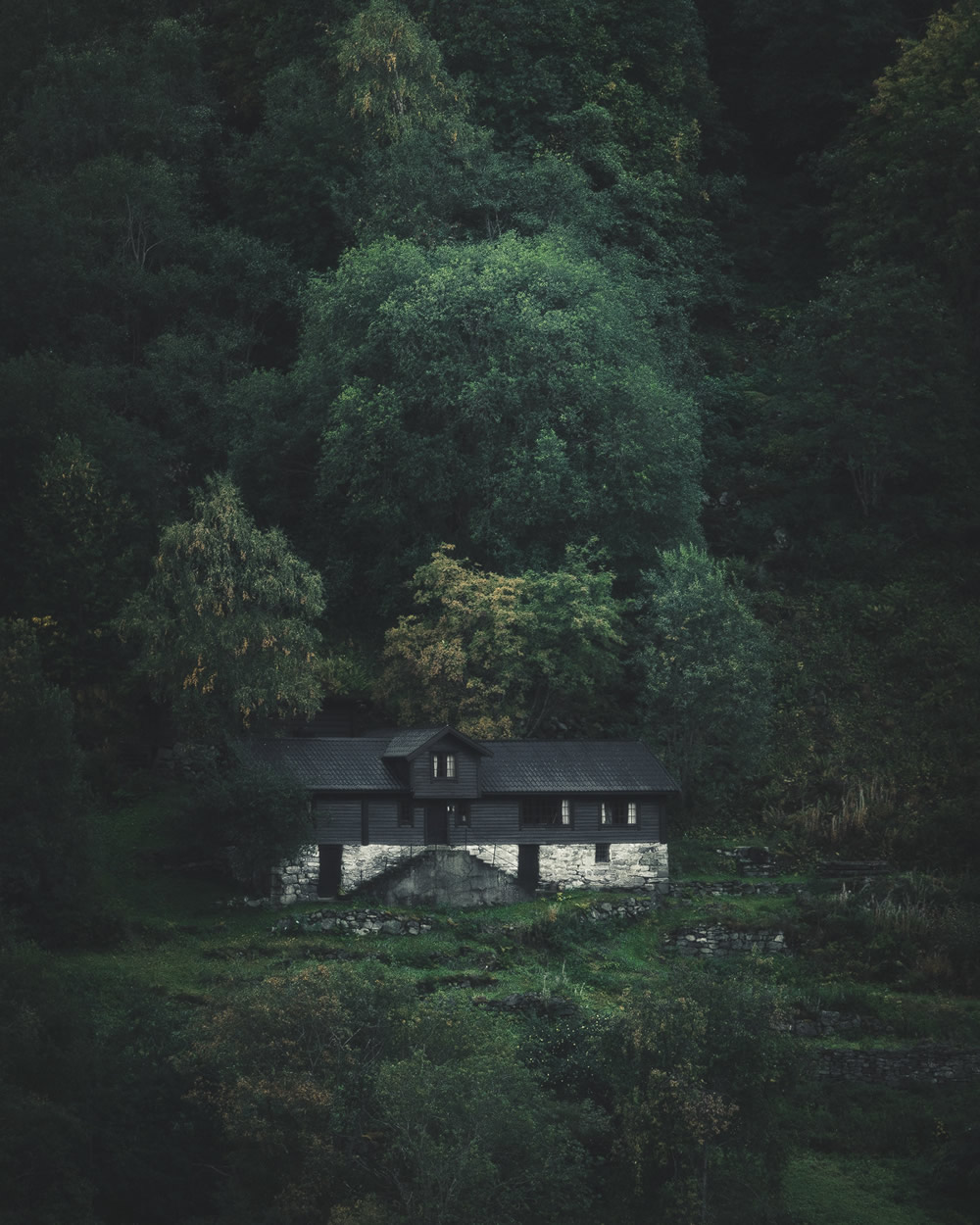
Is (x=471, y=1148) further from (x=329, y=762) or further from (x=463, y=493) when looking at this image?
(x=463, y=493)

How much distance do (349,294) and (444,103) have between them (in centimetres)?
1487

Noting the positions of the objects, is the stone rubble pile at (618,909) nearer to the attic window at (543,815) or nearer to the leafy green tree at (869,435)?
the attic window at (543,815)

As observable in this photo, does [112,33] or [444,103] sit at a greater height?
[112,33]

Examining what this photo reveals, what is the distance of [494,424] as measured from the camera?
77.6 meters

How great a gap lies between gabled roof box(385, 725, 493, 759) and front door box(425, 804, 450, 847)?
76.2 inches

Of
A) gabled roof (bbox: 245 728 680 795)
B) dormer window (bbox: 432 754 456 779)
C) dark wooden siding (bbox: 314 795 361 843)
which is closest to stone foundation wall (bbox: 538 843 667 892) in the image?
gabled roof (bbox: 245 728 680 795)

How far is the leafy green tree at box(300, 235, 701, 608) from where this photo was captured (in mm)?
77125

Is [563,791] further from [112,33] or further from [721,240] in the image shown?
[112,33]

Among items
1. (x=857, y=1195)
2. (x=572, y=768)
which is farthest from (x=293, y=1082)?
(x=572, y=768)

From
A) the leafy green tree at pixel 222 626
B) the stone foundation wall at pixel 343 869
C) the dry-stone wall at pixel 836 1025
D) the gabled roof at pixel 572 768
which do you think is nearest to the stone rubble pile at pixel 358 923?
the stone foundation wall at pixel 343 869

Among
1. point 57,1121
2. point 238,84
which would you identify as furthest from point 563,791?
point 238,84

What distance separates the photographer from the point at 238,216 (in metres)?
98.1

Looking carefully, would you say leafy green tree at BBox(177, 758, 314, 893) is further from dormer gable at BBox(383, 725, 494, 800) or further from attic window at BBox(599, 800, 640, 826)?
attic window at BBox(599, 800, 640, 826)

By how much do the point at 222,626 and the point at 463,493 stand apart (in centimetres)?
1391
